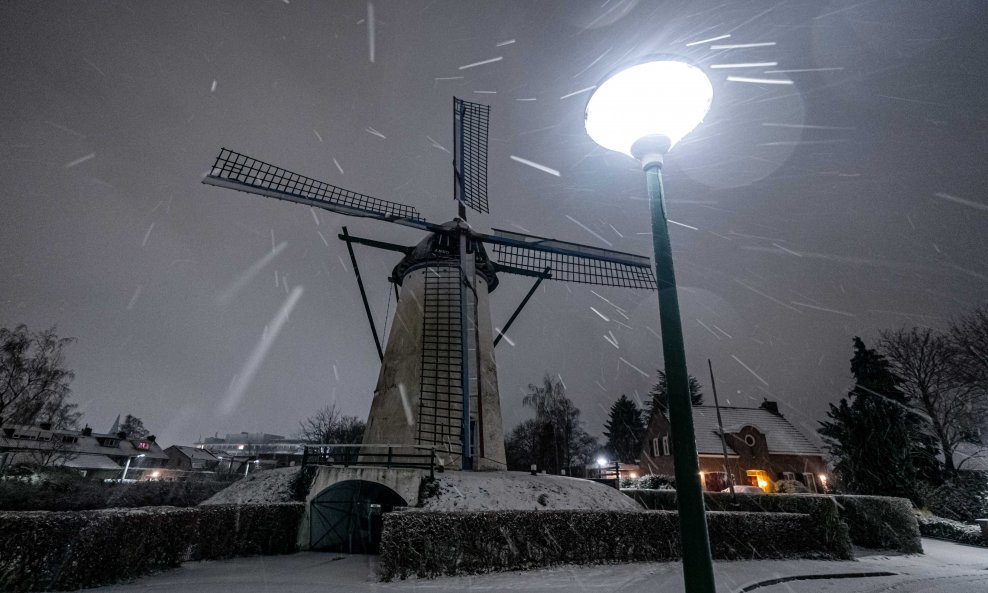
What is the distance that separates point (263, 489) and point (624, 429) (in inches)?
2611

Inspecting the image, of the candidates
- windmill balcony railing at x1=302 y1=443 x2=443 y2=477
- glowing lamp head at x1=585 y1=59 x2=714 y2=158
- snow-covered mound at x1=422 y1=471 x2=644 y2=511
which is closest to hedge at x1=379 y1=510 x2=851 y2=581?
snow-covered mound at x1=422 y1=471 x2=644 y2=511

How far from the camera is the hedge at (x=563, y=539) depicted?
875cm

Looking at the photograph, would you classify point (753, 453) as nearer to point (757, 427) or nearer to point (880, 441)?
point (757, 427)

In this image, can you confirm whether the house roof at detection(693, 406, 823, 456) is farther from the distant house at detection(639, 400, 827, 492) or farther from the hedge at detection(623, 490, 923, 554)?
the hedge at detection(623, 490, 923, 554)

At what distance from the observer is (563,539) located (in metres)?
9.91

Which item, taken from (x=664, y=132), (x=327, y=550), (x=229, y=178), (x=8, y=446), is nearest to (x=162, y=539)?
(x=327, y=550)

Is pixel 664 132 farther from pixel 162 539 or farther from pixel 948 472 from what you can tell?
pixel 948 472

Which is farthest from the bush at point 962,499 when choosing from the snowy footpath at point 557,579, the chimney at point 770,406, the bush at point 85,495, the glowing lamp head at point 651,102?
the bush at point 85,495

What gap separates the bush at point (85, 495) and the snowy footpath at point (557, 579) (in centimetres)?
1572

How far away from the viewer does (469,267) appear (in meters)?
14.7

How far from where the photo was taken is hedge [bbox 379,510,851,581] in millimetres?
8750

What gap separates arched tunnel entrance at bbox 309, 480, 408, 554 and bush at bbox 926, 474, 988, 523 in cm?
2571

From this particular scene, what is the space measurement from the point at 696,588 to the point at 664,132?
10.9 feet

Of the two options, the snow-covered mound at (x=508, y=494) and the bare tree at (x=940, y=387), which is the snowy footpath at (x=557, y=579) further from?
the bare tree at (x=940, y=387)
